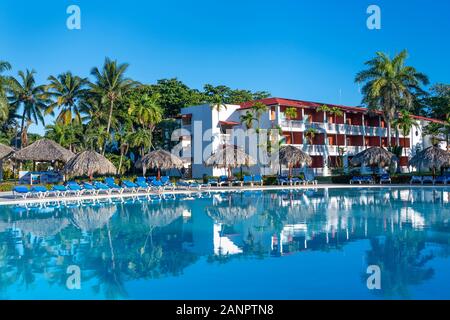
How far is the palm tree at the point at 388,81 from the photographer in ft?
117

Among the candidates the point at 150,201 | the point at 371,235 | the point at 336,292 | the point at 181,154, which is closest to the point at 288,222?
the point at 371,235

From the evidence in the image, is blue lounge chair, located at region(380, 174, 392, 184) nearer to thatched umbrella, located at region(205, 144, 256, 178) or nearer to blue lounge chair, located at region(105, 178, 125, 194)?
thatched umbrella, located at region(205, 144, 256, 178)

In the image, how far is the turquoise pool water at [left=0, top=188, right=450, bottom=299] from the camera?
6992mm

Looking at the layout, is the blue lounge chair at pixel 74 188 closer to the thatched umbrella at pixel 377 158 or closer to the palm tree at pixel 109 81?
the palm tree at pixel 109 81

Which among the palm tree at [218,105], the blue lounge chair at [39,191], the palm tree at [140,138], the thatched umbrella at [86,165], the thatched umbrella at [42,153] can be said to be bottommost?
the blue lounge chair at [39,191]

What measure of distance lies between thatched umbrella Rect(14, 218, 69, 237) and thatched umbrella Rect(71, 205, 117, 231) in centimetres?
49

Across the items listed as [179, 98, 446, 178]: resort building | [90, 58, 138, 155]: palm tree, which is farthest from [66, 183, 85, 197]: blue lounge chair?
[179, 98, 446, 178]: resort building

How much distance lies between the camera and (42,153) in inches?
1152

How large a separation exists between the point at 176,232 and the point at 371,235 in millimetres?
5635

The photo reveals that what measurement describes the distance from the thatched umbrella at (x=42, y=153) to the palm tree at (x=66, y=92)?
1061cm

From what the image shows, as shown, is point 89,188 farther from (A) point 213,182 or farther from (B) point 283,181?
(B) point 283,181

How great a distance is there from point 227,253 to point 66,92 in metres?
35.4

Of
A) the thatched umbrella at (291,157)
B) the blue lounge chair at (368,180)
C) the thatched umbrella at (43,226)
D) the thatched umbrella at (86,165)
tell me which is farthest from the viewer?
the blue lounge chair at (368,180)

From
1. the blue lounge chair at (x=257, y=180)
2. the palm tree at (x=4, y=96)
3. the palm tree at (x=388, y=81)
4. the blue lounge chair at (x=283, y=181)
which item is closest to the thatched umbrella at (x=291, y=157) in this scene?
the blue lounge chair at (x=283, y=181)
